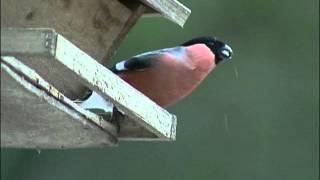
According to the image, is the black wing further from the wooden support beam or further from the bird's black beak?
the wooden support beam

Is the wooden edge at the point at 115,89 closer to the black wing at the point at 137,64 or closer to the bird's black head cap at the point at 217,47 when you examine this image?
the black wing at the point at 137,64

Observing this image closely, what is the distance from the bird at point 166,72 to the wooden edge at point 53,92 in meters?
0.34

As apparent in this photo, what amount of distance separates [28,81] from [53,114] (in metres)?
0.12

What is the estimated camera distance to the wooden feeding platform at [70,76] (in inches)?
71.5

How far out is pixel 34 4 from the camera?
243 centimetres

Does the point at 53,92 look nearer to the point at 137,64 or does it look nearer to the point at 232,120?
the point at 137,64

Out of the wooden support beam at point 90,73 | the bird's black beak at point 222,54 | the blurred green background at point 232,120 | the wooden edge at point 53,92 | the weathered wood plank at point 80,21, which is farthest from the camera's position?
the blurred green background at point 232,120

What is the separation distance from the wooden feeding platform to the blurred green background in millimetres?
2313

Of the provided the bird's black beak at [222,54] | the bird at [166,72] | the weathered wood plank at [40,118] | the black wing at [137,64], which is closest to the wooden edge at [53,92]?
the weathered wood plank at [40,118]

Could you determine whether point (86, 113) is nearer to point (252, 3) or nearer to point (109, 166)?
point (109, 166)

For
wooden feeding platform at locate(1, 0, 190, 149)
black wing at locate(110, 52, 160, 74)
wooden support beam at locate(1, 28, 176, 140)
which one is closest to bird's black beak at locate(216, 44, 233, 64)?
black wing at locate(110, 52, 160, 74)

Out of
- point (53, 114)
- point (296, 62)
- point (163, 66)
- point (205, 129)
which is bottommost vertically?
point (53, 114)

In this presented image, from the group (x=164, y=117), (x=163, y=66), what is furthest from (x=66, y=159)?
(x=164, y=117)

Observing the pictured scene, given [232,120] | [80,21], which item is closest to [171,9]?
[80,21]
